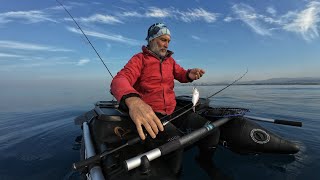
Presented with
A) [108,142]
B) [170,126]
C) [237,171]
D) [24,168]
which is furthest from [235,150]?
[24,168]

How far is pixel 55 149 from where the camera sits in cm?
591

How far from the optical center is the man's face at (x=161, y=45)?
4.26 metres

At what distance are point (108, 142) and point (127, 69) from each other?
1.22 m

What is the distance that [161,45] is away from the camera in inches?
168

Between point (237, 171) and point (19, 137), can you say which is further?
point (19, 137)

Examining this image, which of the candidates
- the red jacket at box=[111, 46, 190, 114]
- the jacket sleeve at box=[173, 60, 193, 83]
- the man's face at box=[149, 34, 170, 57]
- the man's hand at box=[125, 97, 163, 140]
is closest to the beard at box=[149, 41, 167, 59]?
the man's face at box=[149, 34, 170, 57]

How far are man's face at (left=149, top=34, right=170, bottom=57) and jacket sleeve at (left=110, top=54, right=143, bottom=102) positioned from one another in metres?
0.45

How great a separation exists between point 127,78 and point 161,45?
1.14 metres

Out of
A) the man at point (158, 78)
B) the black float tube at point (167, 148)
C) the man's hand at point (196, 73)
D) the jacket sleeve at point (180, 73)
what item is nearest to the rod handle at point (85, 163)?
the black float tube at point (167, 148)

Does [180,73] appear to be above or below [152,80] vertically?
above

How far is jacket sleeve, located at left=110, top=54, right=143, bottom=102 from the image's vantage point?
2627mm

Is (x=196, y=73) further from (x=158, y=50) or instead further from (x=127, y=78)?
(x=127, y=78)

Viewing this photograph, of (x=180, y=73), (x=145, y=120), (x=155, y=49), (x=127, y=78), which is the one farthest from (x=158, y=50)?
(x=145, y=120)

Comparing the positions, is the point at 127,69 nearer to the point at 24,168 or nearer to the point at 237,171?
the point at 237,171
